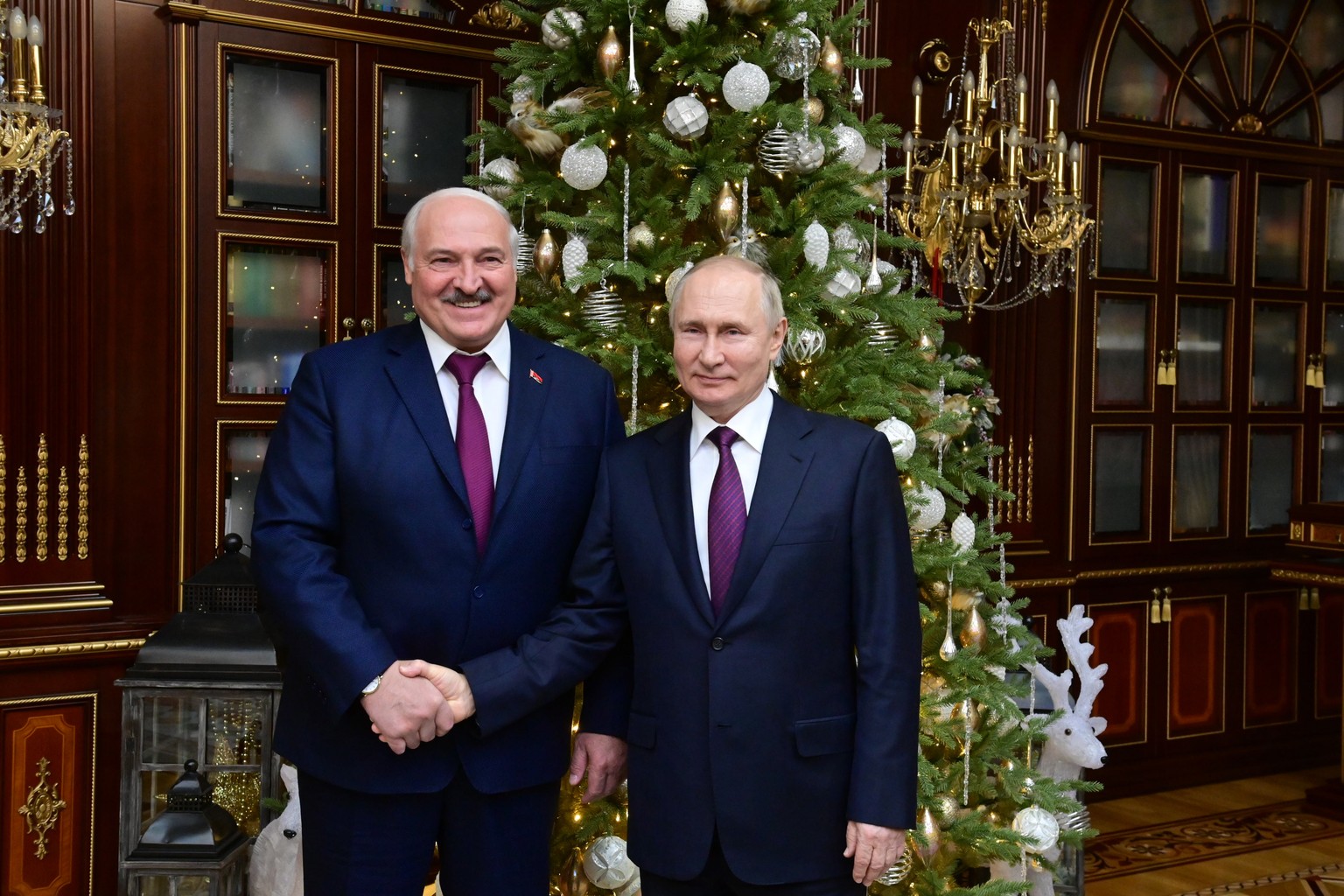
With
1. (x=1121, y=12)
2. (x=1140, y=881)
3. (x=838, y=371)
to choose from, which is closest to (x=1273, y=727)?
(x=1140, y=881)

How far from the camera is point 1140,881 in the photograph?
4.48 meters

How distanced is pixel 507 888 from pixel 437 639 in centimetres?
39

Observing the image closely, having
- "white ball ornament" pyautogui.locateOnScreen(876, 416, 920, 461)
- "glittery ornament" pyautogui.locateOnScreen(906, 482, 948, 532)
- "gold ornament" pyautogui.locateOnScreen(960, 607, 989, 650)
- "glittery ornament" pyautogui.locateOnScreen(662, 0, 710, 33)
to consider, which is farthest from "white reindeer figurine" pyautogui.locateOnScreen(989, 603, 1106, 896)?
"glittery ornament" pyautogui.locateOnScreen(662, 0, 710, 33)

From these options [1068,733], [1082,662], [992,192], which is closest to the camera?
[1068,733]

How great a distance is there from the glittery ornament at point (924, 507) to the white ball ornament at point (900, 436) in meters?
0.11

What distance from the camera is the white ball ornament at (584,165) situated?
2719mm

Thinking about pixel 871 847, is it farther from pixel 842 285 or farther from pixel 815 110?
pixel 815 110

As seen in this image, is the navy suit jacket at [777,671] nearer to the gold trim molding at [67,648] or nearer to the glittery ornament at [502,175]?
the glittery ornament at [502,175]

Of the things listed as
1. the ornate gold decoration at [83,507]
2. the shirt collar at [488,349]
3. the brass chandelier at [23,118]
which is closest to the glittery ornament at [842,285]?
the shirt collar at [488,349]

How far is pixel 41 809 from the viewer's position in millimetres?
3777

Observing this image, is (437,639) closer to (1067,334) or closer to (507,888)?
(507,888)

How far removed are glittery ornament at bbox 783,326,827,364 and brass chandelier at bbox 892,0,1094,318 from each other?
1.54m

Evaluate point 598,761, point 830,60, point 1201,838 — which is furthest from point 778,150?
point 1201,838

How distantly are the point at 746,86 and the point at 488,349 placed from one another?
90cm
